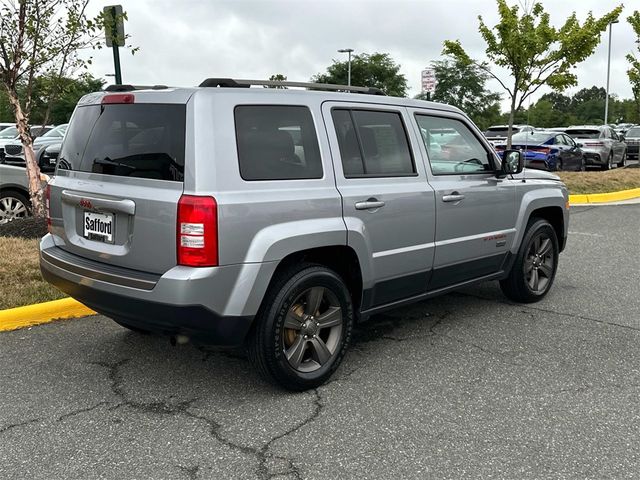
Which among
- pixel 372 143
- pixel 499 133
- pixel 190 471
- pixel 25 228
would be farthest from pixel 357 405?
pixel 499 133

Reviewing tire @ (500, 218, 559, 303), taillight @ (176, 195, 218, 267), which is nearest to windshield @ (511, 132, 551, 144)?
tire @ (500, 218, 559, 303)

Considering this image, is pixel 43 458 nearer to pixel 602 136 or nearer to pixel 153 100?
pixel 153 100

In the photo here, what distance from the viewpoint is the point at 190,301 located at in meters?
3.15

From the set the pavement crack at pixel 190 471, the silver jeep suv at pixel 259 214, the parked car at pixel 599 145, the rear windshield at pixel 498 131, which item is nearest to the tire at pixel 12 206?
the silver jeep suv at pixel 259 214

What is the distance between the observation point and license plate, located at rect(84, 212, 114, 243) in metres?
3.47

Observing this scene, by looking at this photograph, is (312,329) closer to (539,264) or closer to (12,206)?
(539,264)

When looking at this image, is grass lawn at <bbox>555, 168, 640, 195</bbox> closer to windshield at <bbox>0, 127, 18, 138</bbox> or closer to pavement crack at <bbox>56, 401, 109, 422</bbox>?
pavement crack at <bbox>56, 401, 109, 422</bbox>

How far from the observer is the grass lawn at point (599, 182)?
44.3 feet

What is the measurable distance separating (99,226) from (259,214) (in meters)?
0.98

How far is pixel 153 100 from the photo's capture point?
135 inches

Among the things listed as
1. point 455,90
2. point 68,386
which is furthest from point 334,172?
point 455,90

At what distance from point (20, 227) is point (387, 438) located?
5.80 meters

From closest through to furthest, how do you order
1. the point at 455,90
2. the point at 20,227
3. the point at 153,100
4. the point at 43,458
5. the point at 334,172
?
the point at 43,458, the point at 153,100, the point at 334,172, the point at 20,227, the point at 455,90

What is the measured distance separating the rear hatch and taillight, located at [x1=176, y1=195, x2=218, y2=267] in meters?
0.06
